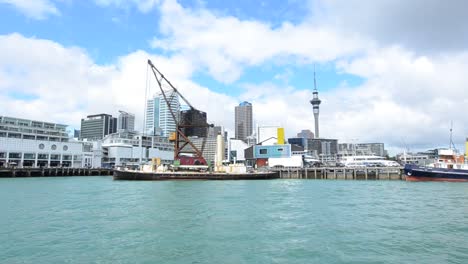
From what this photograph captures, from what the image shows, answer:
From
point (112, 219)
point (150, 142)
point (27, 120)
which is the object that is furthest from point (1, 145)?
point (112, 219)

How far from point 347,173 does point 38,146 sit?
88719mm

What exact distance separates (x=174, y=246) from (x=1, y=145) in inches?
3765

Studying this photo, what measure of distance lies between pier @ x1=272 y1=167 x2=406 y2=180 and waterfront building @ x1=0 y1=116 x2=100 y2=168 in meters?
69.2

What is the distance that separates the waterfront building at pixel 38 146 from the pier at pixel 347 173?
227 ft

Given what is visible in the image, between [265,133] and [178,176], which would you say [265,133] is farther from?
[178,176]

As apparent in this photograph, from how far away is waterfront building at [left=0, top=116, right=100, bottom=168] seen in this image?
89250 mm

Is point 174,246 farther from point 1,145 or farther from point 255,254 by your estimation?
point 1,145

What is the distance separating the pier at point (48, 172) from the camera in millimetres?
73406

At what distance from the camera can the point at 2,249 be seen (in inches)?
500

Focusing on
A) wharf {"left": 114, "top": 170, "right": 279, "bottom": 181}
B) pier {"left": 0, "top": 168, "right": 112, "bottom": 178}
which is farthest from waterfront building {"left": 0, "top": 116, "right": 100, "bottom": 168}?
wharf {"left": 114, "top": 170, "right": 279, "bottom": 181}

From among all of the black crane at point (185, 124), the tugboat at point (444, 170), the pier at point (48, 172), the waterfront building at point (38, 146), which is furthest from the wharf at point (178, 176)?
the waterfront building at point (38, 146)

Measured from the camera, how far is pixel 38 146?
95.1 meters

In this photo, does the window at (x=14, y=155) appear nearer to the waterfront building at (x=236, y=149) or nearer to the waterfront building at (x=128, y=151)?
the waterfront building at (x=128, y=151)

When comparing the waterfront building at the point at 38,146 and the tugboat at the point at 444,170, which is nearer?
the tugboat at the point at 444,170
